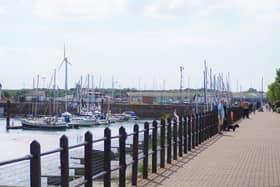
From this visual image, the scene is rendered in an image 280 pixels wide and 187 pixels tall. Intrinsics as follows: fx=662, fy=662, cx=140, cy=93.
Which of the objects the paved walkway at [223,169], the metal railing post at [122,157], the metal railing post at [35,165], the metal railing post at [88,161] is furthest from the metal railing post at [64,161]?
the paved walkway at [223,169]

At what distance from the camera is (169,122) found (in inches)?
722

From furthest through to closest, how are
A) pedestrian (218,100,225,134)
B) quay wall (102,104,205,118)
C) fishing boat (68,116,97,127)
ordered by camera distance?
quay wall (102,104,205,118) < fishing boat (68,116,97,127) < pedestrian (218,100,225,134)

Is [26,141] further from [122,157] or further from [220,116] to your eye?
[122,157]

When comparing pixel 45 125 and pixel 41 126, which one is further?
pixel 41 126

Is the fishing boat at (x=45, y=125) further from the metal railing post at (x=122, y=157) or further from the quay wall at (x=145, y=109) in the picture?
the metal railing post at (x=122, y=157)

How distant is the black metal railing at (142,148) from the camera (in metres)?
8.87

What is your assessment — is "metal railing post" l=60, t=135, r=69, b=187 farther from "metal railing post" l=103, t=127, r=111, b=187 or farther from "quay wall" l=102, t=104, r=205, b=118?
"quay wall" l=102, t=104, r=205, b=118

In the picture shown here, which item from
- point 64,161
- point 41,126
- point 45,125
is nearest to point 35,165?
point 64,161

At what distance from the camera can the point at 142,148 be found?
1689 centimetres

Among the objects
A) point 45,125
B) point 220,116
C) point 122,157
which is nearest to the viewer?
point 122,157

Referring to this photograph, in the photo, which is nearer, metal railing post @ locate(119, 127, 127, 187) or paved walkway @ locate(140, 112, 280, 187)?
metal railing post @ locate(119, 127, 127, 187)

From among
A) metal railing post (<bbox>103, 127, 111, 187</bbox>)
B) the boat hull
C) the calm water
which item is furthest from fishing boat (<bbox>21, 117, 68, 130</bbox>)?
metal railing post (<bbox>103, 127, 111, 187</bbox>)

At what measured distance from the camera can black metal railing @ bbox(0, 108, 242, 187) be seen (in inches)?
349

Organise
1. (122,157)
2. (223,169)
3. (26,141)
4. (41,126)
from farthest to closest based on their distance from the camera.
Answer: (41,126)
(26,141)
(223,169)
(122,157)
